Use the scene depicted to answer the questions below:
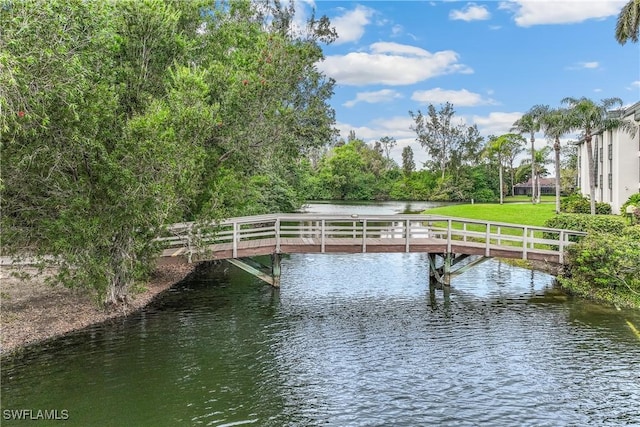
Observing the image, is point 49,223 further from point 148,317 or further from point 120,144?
point 148,317

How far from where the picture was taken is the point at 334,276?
73.2 ft

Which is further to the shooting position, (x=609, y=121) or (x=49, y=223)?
(x=609, y=121)

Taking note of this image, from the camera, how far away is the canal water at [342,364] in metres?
9.00

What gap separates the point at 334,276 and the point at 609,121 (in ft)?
85.3

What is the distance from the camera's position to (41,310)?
569 inches

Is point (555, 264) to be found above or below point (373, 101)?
below

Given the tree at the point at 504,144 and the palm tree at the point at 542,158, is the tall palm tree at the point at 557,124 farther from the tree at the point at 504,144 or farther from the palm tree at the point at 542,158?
the palm tree at the point at 542,158

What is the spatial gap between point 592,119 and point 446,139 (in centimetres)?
5956

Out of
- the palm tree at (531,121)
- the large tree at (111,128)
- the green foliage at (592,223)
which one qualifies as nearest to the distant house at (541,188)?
the palm tree at (531,121)

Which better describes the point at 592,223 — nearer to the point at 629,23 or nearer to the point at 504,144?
the point at 629,23

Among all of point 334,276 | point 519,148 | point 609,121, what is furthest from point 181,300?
point 519,148

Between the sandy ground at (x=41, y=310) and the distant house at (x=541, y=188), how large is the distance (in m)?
89.8

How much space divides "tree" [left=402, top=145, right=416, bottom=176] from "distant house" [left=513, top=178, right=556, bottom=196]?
72.8 feet

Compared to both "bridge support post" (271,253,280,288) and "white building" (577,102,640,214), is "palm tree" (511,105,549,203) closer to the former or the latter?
"white building" (577,102,640,214)
